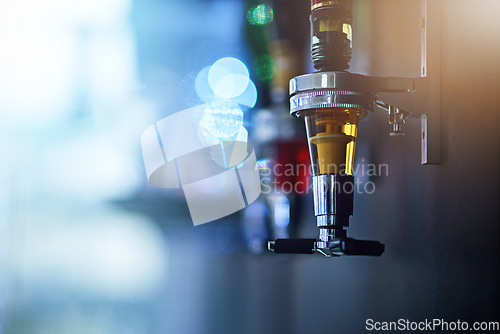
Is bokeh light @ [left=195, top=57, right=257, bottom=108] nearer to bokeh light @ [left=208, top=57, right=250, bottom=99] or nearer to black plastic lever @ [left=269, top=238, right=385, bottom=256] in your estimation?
bokeh light @ [left=208, top=57, right=250, bottom=99]

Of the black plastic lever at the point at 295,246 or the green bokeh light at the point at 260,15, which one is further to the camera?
the green bokeh light at the point at 260,15

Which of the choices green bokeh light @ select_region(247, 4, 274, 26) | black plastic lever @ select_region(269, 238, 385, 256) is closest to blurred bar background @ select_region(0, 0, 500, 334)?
green bokeh light @ select_region(247, 4, 274, 26)

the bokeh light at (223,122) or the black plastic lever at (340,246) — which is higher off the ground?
the bokeh light at (223,122)

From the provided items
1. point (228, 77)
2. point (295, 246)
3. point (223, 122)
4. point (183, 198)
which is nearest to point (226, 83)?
point (228, 77)

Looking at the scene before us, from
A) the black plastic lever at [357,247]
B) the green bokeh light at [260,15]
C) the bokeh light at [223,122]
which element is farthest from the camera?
the bokeh light at [223,122]

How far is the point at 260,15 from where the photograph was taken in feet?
3.21

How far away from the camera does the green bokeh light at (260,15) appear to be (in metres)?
0.91

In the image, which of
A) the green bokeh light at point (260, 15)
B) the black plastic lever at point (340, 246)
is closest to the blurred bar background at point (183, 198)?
the green bokeh light at point (260, 15)

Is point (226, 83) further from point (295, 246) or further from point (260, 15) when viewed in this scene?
point (295, 246)

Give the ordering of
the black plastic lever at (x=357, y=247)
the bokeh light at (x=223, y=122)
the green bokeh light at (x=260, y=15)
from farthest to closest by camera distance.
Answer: the bokeh light at (x=223, y=122) < the green bokeh light at (x=260, y=15) < the black plastic lever at (x=357, y=247)

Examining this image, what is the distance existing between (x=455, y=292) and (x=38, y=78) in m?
1.23

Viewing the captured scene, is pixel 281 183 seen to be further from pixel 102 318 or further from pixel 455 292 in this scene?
pixel 102 318

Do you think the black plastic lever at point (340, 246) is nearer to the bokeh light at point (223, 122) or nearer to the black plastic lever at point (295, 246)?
the black plastic lever at point (295, 246)

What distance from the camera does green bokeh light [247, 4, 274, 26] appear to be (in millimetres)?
911
